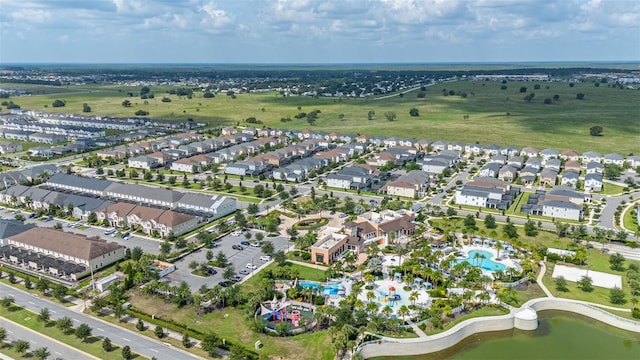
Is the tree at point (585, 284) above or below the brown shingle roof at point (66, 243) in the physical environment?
below

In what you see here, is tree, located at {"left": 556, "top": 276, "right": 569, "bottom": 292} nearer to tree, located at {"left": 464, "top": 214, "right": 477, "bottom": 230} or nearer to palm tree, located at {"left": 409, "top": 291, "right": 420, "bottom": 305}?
palm tree, located at {"left": 409, "top": 291, "right": 420, "bottom": 305}

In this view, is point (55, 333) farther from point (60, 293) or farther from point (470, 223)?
point (470, 223)

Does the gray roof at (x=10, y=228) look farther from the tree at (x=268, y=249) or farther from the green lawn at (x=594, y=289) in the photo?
the green lawn at (x=594, y=289)

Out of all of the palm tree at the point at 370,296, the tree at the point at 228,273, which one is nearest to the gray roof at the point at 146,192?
the tree at the point at 228,273

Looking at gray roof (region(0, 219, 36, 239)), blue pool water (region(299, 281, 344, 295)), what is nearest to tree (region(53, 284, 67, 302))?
gray roof (region(0, 219, 36, 239))

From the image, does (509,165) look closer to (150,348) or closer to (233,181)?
(233,181)

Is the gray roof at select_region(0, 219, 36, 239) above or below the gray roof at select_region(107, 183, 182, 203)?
below

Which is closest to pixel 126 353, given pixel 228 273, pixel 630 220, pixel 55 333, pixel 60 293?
pixel 55 333
